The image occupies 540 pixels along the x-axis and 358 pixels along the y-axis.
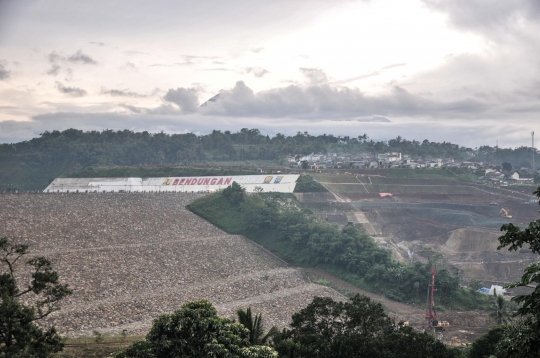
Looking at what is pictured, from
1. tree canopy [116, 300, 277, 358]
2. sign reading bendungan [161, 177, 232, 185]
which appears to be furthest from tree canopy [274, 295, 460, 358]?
sign reading bendungan [161, 177, 232, 185]

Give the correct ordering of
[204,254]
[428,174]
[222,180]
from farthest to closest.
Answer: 1. [428,174]
2. [222,180]
3. [204,254]

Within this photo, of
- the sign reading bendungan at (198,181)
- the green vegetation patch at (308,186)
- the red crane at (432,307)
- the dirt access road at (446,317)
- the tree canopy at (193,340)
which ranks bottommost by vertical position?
the dirt access road at (446,317)

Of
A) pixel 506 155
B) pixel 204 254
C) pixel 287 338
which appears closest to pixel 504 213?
pixel 204 254

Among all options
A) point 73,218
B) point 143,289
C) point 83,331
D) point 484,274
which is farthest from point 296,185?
point 83,331

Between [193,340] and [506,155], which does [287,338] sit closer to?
[193,340]

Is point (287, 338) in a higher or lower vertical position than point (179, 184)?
lower

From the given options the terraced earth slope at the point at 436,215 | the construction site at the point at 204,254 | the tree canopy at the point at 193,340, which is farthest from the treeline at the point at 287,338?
the terraced earth slope at the point at 436,215

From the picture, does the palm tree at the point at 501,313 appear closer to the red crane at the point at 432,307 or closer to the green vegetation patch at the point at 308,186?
the red crane at the point at 432,307
